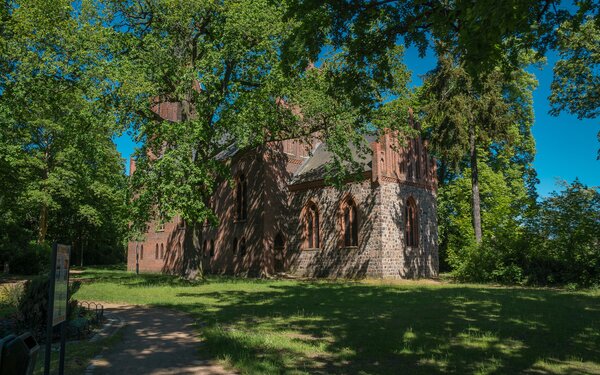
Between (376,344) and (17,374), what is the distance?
21.7ft

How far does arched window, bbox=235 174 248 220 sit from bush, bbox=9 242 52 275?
1325cm

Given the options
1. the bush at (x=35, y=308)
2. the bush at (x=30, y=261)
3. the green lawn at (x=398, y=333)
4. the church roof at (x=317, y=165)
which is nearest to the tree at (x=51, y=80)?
the bush at (x=30, y=261)

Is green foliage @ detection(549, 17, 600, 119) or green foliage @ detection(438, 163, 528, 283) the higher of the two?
green foliage @ detection(549, 17, 600, 119)

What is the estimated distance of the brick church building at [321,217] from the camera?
26594mm

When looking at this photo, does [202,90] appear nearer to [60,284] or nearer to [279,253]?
[279,253]

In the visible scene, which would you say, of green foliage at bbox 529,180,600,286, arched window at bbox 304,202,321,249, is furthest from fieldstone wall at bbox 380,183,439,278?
green foliage at bbox 529,180,600,286

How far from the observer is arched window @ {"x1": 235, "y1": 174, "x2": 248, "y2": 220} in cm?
3253

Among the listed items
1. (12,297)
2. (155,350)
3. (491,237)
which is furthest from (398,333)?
(491,237)

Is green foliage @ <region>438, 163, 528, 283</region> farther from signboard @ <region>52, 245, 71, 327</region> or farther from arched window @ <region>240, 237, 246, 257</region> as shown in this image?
signboard @ <region>52, 245, 71, 327</region>

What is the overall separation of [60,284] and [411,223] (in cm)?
2535

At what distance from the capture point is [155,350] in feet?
25.7

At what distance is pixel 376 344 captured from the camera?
8.19 m

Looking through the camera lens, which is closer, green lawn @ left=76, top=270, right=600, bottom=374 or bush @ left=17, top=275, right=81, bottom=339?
green lawn @ left=76, top=270, right=600, bottom=374

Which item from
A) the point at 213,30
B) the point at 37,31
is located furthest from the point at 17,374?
the point at 37,31
